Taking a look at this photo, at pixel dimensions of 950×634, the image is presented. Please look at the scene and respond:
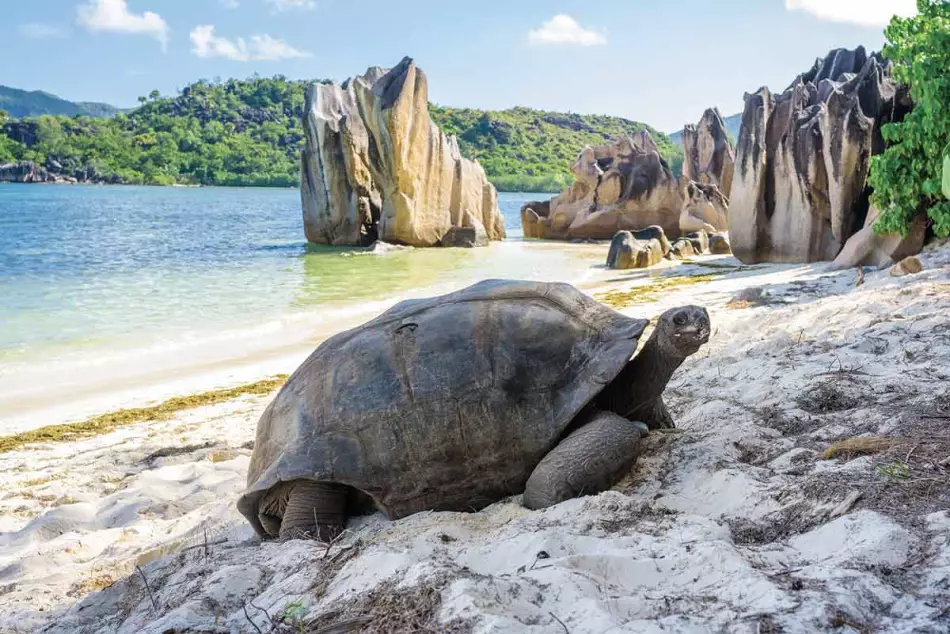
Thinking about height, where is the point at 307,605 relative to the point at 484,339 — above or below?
below

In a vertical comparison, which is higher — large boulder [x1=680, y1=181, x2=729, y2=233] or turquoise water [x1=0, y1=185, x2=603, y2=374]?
large boulder [x1=680, y1=181, x2=729, y2=233]

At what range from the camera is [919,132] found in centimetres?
977

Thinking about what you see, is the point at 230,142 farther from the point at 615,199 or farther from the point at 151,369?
the point at 151,369

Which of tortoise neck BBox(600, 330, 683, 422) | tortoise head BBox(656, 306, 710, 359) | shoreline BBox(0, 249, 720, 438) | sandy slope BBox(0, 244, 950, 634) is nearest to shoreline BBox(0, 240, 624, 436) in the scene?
shoreline BBox(0, 249, 720, 438)

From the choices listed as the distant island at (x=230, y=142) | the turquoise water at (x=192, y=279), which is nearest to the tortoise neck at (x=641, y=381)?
the turquoise water at (x=192, y=279)

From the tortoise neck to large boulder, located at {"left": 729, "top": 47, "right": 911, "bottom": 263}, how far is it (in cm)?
1055

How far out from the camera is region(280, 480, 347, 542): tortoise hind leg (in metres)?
3.37

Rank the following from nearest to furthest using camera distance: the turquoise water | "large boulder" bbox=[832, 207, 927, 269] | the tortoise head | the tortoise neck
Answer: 1. the tortoise head
2. the tortoise neck
3. "large boulder" bbox=[832, 207, 927, 269]
4. the turquoise water

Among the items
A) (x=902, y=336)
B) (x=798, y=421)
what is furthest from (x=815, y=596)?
(x=902, y=336)

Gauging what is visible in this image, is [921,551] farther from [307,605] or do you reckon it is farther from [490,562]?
[307,605]

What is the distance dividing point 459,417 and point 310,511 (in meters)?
0.80

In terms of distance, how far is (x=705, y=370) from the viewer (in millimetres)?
5352

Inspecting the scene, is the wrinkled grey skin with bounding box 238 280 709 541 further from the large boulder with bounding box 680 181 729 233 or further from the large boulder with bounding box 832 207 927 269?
the large boulder with bounding box 680 181 729 233

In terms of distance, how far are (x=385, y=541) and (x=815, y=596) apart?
154cm
